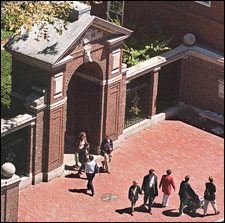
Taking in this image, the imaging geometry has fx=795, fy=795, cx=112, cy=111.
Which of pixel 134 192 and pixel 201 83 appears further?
pixel 201 83

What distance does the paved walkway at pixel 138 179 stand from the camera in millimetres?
28594

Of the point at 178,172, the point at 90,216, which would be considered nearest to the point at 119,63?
the point at 178,172

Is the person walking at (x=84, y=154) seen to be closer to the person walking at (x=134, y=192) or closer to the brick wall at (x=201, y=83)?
the person walking at (x=134, y=192)

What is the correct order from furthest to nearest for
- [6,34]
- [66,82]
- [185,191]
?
[6,34], [66,82], [185,191]

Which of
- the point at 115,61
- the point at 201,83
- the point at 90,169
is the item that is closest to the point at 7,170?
the point at 90,169

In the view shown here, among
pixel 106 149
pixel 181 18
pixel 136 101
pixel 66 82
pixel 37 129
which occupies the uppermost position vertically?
pixel 66 82

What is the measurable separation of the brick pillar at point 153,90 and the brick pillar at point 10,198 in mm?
10742

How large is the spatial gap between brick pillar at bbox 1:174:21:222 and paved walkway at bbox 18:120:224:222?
82 cm

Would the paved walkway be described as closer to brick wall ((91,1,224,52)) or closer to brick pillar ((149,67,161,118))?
brick pillar ((149,67,161,118))

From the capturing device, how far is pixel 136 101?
35.2 meters

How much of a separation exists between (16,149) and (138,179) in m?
5.22

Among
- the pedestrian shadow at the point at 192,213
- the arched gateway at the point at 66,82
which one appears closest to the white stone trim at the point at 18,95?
the arched gateway at the point at 66,82

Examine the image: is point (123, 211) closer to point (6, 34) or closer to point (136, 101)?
point (136, 101)

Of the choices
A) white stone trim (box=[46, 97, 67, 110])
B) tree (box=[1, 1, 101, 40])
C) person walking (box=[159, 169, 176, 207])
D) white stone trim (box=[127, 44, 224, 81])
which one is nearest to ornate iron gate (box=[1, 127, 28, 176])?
white stone trim (box=[46, 97, 67, 110])
